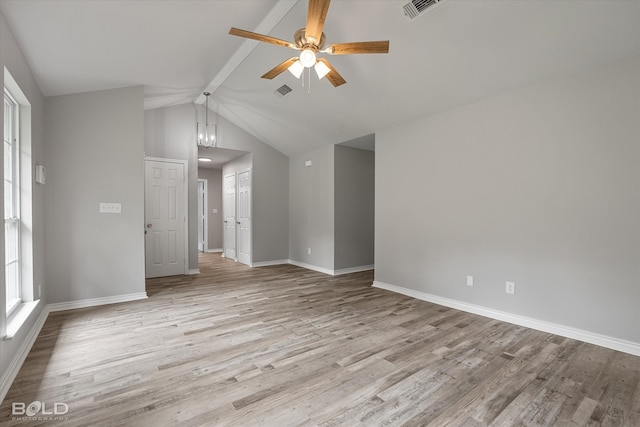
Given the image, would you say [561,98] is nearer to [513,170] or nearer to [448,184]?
[513,170]

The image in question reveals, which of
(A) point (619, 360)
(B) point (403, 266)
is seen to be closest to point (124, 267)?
(B) point (403, 266)

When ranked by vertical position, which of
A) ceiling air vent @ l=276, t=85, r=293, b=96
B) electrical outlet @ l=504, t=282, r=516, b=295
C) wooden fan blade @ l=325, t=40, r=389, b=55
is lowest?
electrical outlet @ l=504, t=282, r=516, b=295

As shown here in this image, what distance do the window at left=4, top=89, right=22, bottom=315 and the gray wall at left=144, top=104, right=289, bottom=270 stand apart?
8.42ft

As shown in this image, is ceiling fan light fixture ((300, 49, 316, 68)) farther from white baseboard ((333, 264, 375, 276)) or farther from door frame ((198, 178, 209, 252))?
door frame ((198, 178, 209, 252))

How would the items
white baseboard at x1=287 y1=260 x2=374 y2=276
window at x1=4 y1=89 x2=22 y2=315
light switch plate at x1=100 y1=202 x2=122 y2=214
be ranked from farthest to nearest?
white baseboard at x1=287 y1=260 x2=374 y2=276 → light switch plate at x1=100 y1=202 x2=122 y2=214 → window at x1=4 y1=89 x2=22 y2=315

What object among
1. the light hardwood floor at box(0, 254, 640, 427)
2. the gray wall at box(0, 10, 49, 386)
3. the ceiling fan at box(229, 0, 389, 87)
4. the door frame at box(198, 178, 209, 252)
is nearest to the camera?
the light hardwood floor at box(0, 254, 640, 427)

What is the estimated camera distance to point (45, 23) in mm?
2305

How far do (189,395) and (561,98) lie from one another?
408cm

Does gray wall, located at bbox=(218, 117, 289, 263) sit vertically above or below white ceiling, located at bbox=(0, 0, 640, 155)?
below

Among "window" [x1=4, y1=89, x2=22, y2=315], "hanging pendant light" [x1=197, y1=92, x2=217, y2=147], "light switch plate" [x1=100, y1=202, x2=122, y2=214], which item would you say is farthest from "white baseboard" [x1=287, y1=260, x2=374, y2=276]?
"window" [x1=4, y1=89, x2=22, y2=315]

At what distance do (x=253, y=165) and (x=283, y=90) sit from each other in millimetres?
2348

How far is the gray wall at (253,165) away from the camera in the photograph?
5.39m

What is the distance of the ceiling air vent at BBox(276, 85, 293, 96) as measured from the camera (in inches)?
169

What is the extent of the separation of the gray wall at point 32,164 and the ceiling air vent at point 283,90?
8.99 ft
